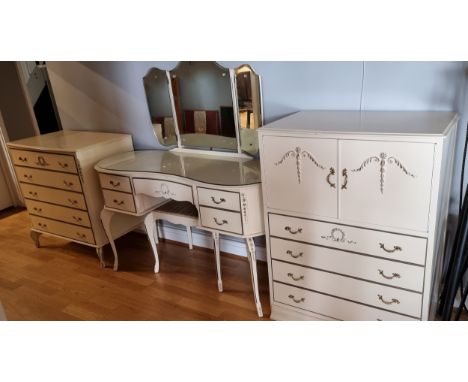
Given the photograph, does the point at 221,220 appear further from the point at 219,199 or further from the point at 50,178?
the point at 50,178

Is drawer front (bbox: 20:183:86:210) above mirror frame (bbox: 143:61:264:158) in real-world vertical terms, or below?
below

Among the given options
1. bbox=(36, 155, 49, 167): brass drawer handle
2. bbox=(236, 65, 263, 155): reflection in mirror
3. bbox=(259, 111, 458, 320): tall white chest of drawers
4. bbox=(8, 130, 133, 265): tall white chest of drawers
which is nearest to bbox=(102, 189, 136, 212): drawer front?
bbox=(8, 130, 133, 265): tall white chest of drawers

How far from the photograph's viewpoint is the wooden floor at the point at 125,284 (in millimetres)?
2293

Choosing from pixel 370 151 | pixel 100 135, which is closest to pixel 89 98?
pixel 100 135

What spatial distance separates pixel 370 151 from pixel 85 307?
192cm

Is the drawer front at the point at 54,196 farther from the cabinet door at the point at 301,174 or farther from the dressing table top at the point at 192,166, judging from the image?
the cabinet door at the point at 301,174

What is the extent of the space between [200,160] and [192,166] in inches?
5.5

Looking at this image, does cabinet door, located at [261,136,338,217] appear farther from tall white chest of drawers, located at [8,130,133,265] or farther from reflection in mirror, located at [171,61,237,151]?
tall white chest of drawers, located at [8,130,133,265]

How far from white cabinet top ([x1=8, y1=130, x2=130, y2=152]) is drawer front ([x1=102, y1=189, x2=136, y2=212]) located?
37 centimetres

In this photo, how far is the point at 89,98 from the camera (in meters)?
3.05

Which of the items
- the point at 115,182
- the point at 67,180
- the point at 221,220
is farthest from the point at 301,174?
the point at 67,180

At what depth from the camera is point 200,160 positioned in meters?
2.46

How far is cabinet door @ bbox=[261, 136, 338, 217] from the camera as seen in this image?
63.8 inches

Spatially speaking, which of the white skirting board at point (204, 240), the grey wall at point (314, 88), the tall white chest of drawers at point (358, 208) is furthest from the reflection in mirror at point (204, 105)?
the white skirting board at point (204, 240)
